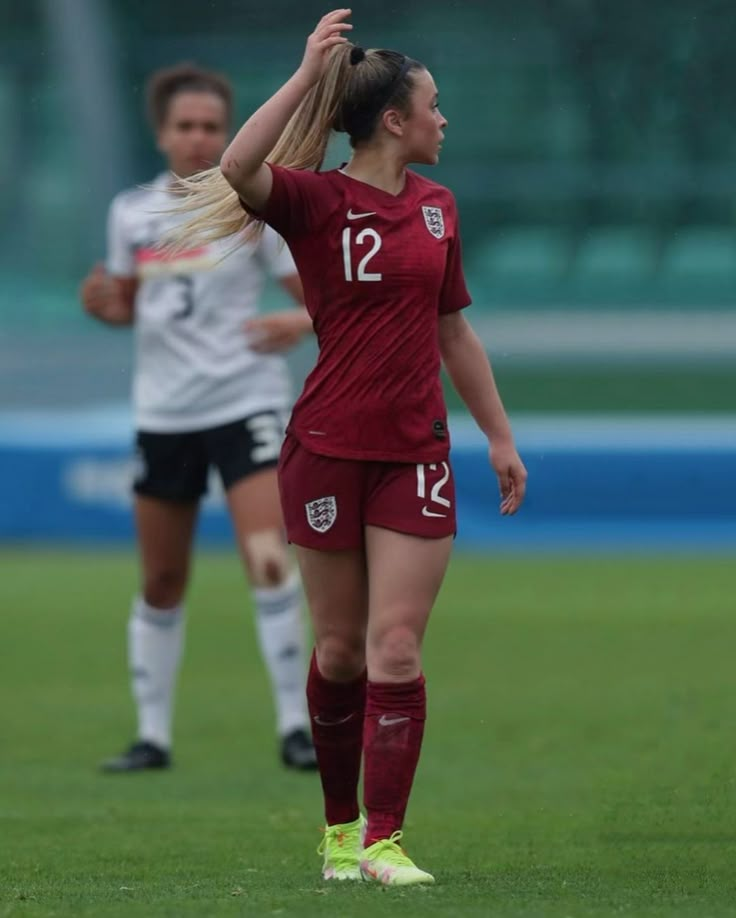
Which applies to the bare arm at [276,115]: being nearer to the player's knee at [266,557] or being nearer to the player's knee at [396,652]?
the player's knee at [396,652]

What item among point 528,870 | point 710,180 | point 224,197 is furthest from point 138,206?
point 710,180

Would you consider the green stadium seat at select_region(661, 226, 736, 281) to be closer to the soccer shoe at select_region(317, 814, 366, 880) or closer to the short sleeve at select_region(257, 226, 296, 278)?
the short sleeve at select_region(257, 226, 296, 278)

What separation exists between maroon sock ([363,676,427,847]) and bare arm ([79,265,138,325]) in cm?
299

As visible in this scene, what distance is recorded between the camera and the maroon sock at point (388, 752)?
4.55 m

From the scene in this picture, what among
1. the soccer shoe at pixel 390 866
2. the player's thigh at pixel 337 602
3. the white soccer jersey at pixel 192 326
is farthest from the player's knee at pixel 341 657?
the white soccer jersey at pixel 192 326

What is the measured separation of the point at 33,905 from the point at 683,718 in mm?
3819

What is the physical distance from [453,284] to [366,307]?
0.89 ft

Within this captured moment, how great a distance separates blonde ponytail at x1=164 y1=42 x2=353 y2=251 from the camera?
4.63m

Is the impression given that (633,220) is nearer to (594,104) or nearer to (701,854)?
(594,104)

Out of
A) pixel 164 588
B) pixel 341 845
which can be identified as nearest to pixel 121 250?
pixel 164 588

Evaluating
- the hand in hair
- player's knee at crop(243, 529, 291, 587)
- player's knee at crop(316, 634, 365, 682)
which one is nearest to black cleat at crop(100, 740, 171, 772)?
player's knee at crop(243, 529, 291, 587)

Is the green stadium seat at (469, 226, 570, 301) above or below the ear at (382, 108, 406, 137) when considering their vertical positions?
below

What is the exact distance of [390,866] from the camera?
448cm

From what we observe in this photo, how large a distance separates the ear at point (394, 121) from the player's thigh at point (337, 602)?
0.94 metres
